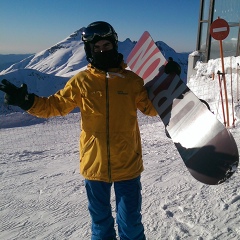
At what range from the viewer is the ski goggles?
2049mm

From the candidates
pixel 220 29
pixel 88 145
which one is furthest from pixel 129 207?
pixel 220 29

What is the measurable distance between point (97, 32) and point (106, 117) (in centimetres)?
68

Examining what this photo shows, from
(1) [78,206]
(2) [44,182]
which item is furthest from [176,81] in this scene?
(2) [44,182]

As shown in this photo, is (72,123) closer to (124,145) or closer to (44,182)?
(44,182)

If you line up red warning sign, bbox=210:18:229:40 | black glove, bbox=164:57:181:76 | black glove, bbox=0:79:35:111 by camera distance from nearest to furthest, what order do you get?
black glove, bbox=0:79:35:111, black glove, bbox=164:57:181:76, red warning sign, bbox=210:18:229:40

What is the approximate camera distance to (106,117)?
1941mm

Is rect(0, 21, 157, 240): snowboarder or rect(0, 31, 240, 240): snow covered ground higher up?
rect(0, 21, 157, 240): snowboarder

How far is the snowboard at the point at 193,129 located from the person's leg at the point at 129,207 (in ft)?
1.61

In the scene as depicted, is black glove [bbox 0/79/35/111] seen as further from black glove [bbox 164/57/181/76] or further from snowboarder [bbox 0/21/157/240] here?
black glove [bbox 164/57/181/76]

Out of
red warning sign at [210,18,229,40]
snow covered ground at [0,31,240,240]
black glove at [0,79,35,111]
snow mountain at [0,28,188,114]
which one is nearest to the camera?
black glove at [0,79,35,111]

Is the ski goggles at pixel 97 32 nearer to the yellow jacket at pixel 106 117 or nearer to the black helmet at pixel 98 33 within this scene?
the black helmet at pixel 98 33

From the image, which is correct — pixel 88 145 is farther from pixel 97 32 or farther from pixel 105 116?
pixel 97 32

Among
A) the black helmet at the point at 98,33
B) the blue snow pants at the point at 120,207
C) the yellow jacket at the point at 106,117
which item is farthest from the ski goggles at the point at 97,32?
the blue snow pants at the point at 120,207

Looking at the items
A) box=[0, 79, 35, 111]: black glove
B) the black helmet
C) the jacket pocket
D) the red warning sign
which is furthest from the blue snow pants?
the red warning sign
